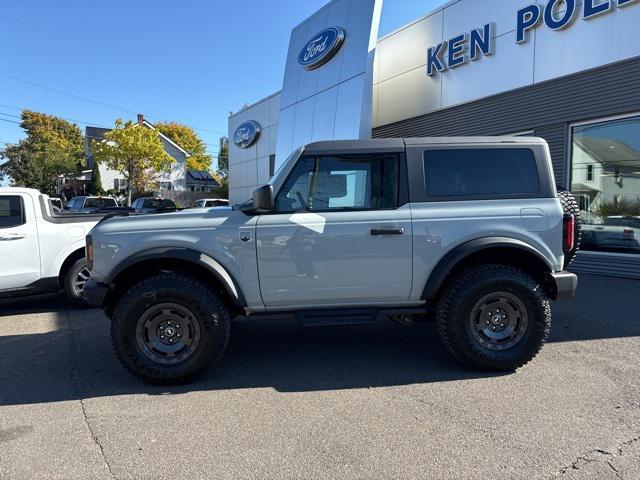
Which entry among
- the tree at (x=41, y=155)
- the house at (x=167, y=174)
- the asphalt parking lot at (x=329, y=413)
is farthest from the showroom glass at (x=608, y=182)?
the tree at (x=41, y=155)

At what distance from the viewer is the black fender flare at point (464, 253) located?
13.3ft

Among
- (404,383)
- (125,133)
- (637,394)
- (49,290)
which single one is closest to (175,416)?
(404,383)

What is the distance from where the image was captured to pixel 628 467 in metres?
2.69

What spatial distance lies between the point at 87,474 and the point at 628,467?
3.16 m

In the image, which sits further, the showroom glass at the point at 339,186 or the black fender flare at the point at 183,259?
the showroom glass at the point at 339,186

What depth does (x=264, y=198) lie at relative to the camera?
3.96 meters

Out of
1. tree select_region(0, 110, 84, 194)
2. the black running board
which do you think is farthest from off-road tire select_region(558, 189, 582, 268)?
tree select_region(0, 110, 84, 194)

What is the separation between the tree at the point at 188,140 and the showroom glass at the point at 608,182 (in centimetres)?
6909

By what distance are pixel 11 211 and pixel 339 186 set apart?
5.01 meters

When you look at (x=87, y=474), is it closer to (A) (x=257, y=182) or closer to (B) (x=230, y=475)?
(B) (x=230, y=475)

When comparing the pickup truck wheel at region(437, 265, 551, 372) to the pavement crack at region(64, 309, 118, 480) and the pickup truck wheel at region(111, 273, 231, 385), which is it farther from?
the pavement crack at region(64, 309, 118, 480)

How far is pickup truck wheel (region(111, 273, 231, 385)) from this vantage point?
3.95 meters

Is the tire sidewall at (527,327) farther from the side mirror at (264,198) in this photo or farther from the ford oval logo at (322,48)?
the ford oval logo at (322,48)

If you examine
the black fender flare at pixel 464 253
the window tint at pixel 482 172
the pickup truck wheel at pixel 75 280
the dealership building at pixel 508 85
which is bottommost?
the pickup truck wheel at pixel 75 280
